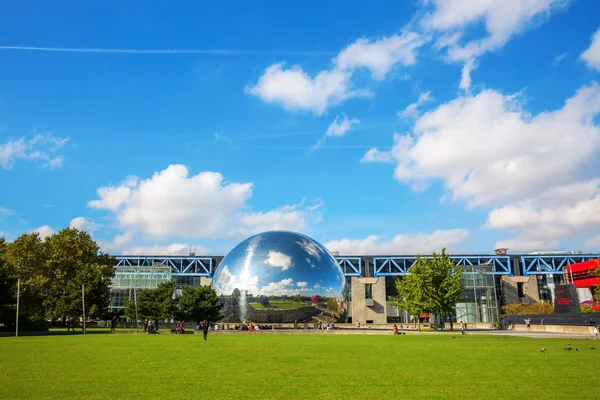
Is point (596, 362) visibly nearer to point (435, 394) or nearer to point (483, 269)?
point (435, 394)

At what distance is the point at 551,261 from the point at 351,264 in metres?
47.0

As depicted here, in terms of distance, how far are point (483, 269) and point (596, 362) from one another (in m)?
78.4

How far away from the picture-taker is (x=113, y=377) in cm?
1255

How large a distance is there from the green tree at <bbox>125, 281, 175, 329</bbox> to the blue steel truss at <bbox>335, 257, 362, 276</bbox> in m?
53.7

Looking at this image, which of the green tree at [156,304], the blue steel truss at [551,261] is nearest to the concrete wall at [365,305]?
the blue steel truss at [551,261]

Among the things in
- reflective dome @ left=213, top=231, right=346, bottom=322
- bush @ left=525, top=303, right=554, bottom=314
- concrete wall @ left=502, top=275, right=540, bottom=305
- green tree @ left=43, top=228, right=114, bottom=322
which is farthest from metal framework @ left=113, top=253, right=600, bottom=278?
green tree @ left=43, top=228, right=114, bottom=322

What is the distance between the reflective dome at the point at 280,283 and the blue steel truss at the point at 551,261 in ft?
186

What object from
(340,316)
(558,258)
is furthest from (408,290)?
(558,258)

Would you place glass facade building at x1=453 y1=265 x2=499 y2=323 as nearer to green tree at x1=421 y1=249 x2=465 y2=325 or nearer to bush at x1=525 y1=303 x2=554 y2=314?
bush at x1=525 y1=303 x2=554 y2=314

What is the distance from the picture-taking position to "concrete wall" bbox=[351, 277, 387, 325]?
3688 inches

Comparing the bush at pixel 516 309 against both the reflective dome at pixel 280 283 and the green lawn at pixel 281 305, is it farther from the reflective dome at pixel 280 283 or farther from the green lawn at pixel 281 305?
the green lawn at pixel 281 305

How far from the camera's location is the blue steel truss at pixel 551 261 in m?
104

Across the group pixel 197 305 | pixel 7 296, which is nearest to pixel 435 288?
pixel 197 305

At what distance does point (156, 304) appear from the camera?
184ft
